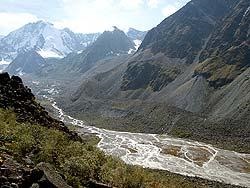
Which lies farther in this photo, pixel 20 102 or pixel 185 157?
pixel 185 157

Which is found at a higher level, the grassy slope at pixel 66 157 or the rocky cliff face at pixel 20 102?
the rocky cliff face at pixel 20 102

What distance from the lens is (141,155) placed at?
15750 cm

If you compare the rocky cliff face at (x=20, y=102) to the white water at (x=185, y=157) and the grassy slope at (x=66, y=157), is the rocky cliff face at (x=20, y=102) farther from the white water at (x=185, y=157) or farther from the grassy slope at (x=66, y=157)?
the white water at (x=185, y=157)

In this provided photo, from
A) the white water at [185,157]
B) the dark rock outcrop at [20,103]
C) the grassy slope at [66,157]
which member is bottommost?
the white water at [185,157]

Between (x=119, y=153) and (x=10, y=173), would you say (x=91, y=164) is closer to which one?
(x=10, y=173)

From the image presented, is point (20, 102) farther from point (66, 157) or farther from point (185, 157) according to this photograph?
point (185, 157)

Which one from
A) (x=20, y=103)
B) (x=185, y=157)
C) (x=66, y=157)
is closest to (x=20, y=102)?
(x=20, y=103)

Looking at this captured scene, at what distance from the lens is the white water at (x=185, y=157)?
136m

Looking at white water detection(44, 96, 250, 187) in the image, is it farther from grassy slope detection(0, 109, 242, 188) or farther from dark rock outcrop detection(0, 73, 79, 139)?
grassy slope detection(0, 109, 242, 188)

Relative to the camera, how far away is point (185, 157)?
521 feet

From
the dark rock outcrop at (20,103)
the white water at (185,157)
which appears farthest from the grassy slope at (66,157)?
the white water at (185,157)

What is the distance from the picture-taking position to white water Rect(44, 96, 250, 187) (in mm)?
135875

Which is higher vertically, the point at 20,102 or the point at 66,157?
the point at 20,102

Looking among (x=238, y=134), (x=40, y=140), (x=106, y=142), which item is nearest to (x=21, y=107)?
(x=40, y=140)
